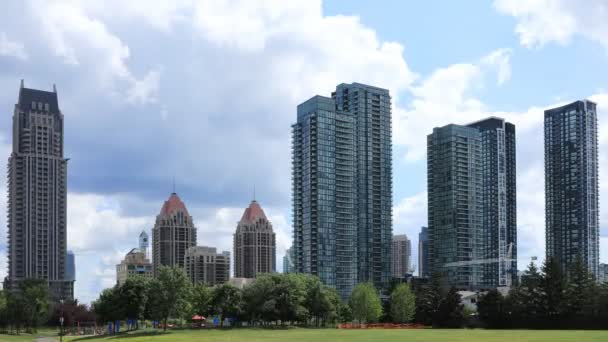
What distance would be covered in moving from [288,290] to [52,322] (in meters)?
68.7

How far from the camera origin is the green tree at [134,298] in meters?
107

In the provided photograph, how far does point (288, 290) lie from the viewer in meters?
108

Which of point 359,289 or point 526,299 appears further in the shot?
point 359,289

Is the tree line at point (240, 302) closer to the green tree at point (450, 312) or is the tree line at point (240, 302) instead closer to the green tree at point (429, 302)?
the green tree at point (429, 302)

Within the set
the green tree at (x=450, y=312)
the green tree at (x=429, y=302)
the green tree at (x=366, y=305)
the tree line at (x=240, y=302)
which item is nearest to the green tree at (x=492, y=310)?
the green tree at (x=450, y=312)

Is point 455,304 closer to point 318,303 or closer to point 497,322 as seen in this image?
point 497,322

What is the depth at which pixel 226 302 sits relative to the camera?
112750mm

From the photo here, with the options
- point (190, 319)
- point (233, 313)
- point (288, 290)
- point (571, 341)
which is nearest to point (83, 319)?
point (190, 319)

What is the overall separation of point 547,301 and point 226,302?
4864 centimetres

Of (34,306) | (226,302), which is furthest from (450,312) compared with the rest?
(34,306)

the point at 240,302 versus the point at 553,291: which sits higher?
the point at 553,291

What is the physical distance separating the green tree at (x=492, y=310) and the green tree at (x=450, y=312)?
3855 mm

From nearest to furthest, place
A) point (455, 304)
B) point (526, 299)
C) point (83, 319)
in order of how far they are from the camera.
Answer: point (526, 299) < point (455, 304) < point (83, 319)

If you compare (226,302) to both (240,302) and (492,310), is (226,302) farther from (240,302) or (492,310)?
(492,310)
